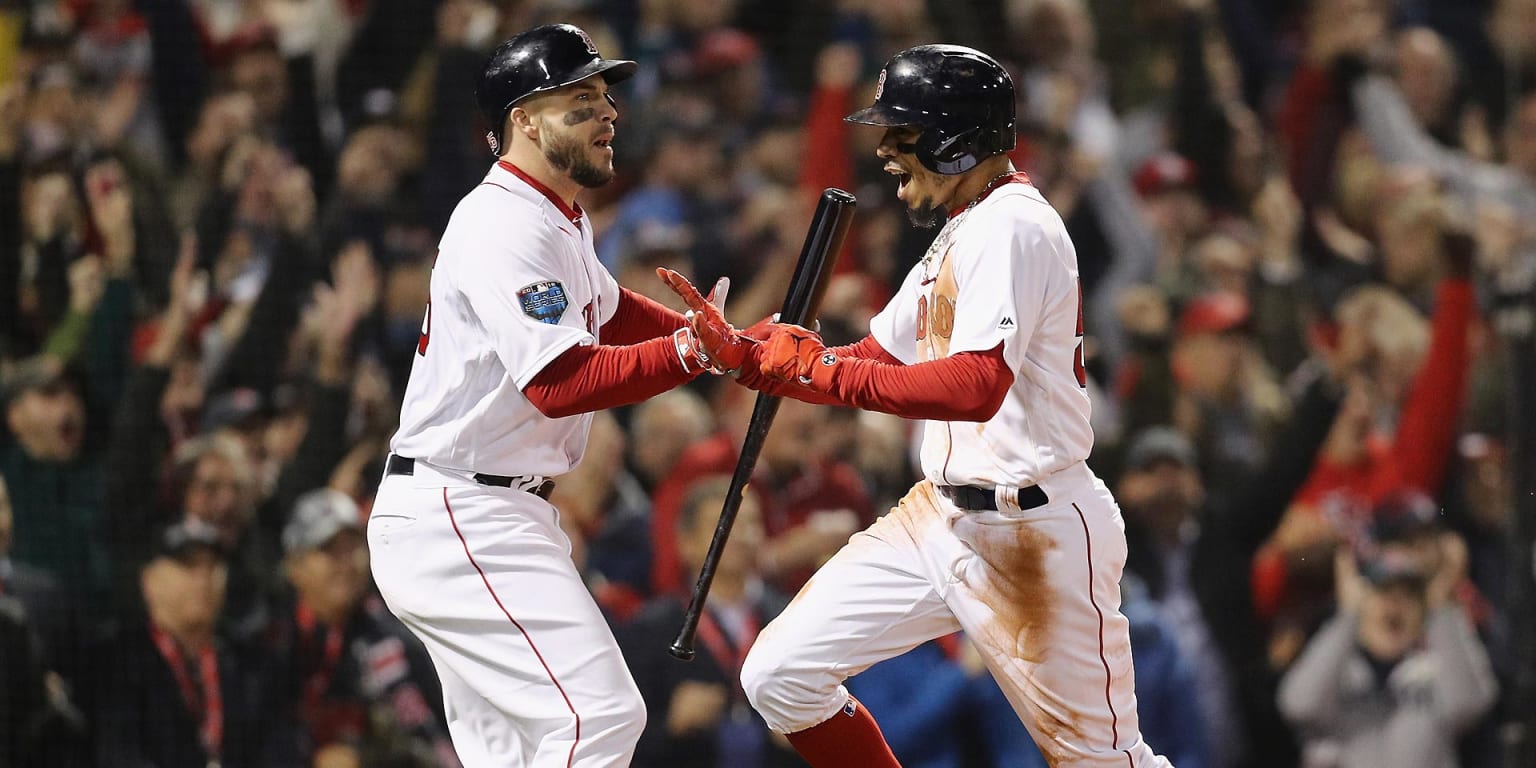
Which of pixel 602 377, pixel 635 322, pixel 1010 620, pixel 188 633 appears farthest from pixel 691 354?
pixel 188 633

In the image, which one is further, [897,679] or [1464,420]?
[1464,420]

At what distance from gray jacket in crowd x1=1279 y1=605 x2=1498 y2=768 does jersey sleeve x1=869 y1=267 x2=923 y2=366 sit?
115 inches

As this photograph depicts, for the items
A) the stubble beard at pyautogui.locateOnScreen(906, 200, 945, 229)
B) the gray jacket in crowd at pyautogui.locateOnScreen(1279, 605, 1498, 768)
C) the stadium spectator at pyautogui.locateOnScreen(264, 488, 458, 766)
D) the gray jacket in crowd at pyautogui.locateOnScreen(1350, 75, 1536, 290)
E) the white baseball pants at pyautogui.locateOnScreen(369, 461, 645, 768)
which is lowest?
the gray jacket in crowd at pyautogui.locateOnScreen(1279, 605, 1498, 768)

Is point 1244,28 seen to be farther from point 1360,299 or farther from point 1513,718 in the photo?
point 1513,718

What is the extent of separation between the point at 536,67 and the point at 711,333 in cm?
65

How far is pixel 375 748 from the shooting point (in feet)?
17.8

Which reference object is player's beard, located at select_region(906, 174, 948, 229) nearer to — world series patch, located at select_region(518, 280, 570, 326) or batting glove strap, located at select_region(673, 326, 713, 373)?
batting glove strap, located at select_region(673, 326, 713, 373)

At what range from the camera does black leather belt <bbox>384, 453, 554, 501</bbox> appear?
10.5 ft

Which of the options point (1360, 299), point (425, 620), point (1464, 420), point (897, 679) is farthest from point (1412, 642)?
point (425, 620)

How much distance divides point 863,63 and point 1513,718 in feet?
10.4

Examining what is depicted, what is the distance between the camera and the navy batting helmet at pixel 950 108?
3.19 meters

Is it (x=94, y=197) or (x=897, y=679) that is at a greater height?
(x=94, y=197)

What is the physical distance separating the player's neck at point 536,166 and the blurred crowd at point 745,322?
227cm

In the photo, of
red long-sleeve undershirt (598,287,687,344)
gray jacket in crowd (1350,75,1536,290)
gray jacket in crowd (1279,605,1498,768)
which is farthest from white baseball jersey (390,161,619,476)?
gray jacket in crowd (1350,75,1536,290)
